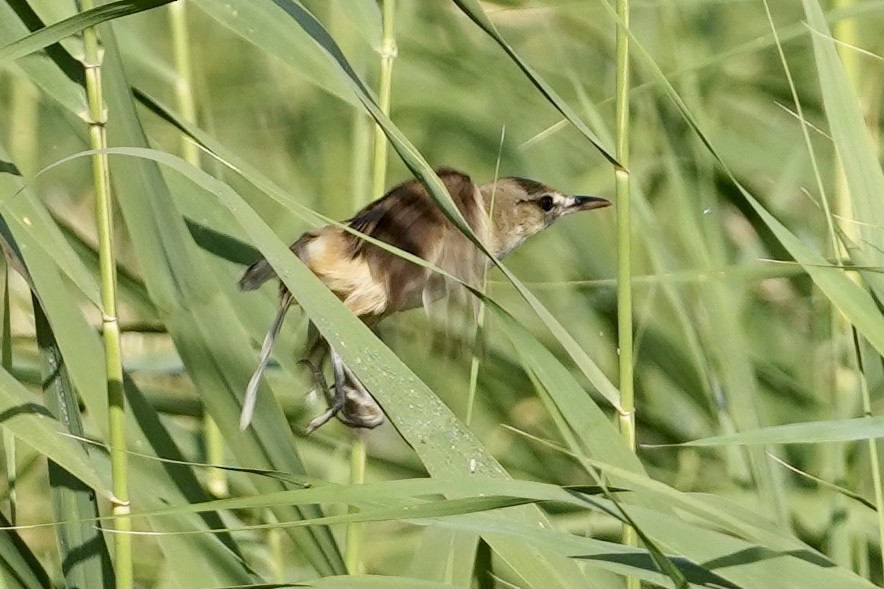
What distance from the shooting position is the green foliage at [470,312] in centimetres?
103

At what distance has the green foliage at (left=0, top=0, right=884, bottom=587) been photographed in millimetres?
1032

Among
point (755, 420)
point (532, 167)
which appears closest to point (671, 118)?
point (532, 167)

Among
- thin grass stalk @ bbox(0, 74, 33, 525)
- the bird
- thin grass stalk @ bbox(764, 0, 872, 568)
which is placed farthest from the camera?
thin grass stalk @ bbox(0, 74, 33, 525)

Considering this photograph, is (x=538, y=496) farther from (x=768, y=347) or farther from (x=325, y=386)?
(x=768, y=347)

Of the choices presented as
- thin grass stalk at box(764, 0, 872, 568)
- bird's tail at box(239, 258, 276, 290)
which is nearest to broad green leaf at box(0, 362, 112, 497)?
bird's tail at box(239, 258, 276, 290)

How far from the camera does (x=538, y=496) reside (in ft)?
3.02

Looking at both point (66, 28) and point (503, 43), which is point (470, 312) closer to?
point (503, 43)

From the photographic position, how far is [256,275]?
1535 millimetres

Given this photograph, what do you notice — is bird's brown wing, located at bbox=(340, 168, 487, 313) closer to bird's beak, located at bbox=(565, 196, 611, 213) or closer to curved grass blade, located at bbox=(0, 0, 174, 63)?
bird's beak, located at bbox=(565, 196, 611, 213)

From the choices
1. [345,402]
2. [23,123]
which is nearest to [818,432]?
[345,402]

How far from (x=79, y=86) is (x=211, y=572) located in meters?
0.45

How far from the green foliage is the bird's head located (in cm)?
4

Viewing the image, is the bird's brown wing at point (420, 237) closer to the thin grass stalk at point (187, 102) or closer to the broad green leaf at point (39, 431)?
the thin grass stalk at point (187, 102)

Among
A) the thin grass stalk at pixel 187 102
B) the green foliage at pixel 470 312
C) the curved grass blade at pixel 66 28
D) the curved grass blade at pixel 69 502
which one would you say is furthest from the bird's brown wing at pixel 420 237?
the curved grass blade at pixel 66 28
